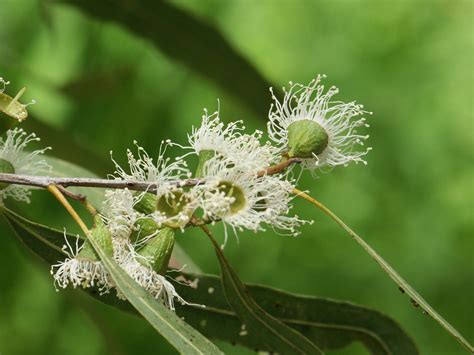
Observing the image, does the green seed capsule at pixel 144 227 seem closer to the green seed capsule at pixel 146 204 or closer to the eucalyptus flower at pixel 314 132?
the green seed capsule at pixel 146 204

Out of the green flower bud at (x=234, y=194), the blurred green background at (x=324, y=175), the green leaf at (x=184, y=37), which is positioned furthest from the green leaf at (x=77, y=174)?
the blurred green background at (x=324, y=175)

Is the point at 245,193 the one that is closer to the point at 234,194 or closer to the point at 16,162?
the point at 234,194

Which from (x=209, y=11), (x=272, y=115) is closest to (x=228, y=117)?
(x=209, y=11)

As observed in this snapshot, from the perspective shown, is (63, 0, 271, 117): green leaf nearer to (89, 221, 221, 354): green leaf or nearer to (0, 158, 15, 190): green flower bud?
(0, 158, 15, 190): green flower bud

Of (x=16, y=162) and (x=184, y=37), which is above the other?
(x=184, y=37)

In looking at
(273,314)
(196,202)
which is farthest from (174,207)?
(273,314)

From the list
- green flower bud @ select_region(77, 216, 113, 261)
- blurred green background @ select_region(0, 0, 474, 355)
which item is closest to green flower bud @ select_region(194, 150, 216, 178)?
green flower bud @ select_region(77, 216, 113, 261)
